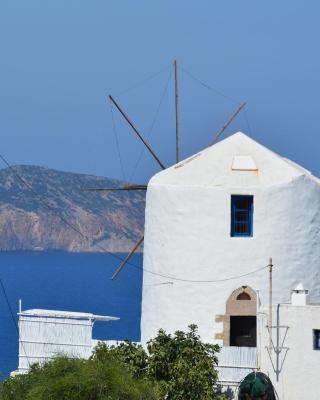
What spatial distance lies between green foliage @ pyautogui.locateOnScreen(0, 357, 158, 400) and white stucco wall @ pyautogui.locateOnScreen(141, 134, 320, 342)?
170 inches

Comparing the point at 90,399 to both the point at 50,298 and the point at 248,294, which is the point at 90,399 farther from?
the point at 50,298

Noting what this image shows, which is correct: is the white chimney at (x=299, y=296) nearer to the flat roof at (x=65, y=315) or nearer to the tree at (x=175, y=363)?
the tree at (x=175, y=363)

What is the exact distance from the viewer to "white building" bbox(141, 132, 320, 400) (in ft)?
119

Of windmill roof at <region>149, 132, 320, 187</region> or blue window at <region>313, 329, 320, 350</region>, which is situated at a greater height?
windmill roof at <region>149, 132, 320, 187</region>

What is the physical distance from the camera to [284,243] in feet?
119

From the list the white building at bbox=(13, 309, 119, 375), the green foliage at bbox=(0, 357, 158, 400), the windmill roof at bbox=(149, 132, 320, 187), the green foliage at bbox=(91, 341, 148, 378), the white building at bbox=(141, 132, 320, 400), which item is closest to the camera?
the green foliage at bbox=(0, 357, 158, 400)

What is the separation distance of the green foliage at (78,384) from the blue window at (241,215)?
5227mm

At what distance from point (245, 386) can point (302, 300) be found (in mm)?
3492

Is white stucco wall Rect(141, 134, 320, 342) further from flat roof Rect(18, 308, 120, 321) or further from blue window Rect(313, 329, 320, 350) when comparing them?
blue window Rect(313, 329, 320, 350)

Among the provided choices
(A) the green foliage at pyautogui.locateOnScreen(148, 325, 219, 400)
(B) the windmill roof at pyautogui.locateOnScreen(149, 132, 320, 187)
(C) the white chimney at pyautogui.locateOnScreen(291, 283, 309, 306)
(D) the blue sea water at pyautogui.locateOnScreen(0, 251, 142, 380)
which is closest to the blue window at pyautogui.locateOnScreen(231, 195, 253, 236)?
(B) the windmill roof at pyautogui.locateOnScreen(149, 132, 320, 187)

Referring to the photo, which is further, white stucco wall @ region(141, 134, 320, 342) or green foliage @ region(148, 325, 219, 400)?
white stucco wall @ region(141, 134, 320, 342)

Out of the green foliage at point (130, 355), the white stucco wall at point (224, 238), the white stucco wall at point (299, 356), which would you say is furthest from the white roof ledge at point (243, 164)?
the green foliage at point (130, 355)

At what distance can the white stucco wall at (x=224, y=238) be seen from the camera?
36375 millimetres

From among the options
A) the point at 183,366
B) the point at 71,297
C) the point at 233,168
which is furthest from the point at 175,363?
the point at 71,297
